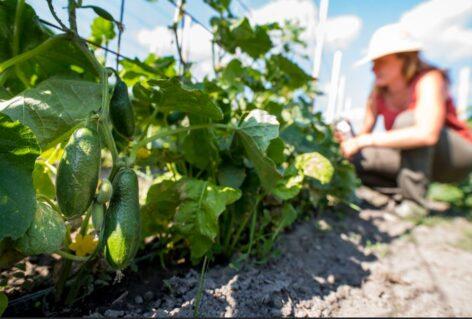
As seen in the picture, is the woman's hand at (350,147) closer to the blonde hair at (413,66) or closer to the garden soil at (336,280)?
the garden soil at (336,280)

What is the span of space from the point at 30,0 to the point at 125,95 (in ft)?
1.03

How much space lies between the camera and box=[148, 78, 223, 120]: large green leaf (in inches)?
29.7

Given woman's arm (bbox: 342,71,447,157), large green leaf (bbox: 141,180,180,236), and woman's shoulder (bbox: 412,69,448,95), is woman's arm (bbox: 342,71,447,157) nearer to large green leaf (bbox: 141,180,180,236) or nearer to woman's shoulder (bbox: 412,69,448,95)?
woman's shoulder (bbox: 412,69,448,95)

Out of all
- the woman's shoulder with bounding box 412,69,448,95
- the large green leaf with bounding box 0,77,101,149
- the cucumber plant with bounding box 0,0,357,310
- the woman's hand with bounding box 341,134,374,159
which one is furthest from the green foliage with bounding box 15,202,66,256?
the woman's shoulder with bounding box 412,69,448,95

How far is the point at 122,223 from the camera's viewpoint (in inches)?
23.4

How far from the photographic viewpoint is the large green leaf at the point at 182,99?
75cm

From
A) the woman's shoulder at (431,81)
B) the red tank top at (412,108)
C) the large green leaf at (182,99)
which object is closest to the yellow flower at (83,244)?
the large green leaf at (182,99)

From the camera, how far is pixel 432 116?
2336 mm

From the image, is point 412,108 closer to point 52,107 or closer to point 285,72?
point 285,72

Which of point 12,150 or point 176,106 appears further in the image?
point 176,106

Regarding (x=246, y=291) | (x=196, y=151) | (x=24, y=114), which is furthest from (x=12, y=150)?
(x=246, y=291)

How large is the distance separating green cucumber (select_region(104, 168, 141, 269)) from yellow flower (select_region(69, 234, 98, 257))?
27cm

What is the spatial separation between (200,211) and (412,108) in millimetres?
2155

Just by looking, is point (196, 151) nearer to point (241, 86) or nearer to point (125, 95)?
point (125, 95)
